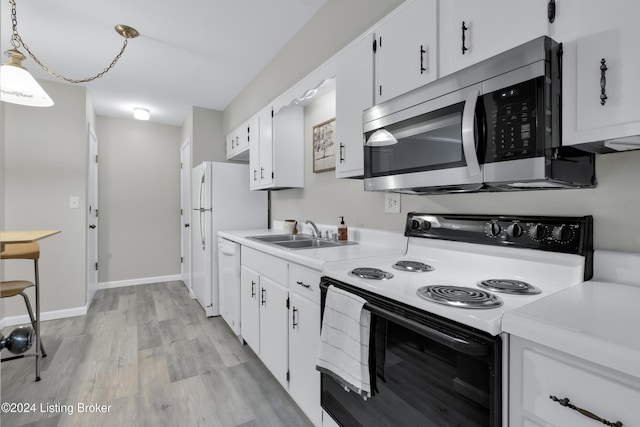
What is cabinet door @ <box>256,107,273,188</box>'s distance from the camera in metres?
2.80

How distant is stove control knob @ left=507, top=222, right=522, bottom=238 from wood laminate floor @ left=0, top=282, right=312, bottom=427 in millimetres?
1422

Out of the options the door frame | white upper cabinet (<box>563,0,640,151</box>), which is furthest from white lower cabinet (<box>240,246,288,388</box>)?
the door frame

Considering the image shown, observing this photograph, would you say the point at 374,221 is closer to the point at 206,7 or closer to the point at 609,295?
the point at 609,295

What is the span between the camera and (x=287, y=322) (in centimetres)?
178

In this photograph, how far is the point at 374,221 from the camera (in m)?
1.98

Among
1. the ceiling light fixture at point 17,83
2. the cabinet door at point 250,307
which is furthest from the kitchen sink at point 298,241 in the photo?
the ceiling light fixture at point 17,83

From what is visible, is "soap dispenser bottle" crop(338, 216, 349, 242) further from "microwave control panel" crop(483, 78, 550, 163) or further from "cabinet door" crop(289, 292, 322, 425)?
"microwave control panel" crop(483, 78, 550, 163)

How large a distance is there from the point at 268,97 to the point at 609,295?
2.84 metres

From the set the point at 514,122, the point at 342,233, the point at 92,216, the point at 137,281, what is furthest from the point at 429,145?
the point at 137,281

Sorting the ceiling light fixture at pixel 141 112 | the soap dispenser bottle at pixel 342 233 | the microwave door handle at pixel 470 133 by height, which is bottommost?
the soap dispenser bottle at pixel 342 233

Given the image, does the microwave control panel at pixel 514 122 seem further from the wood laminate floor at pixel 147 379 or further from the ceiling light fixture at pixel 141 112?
the ceiling light fixture at pixel 141 112

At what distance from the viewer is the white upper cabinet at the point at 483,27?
98cm

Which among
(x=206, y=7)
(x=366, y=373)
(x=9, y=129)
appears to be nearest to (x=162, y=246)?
(x=9, y=129)

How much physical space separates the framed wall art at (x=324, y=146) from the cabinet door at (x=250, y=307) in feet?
3.23
